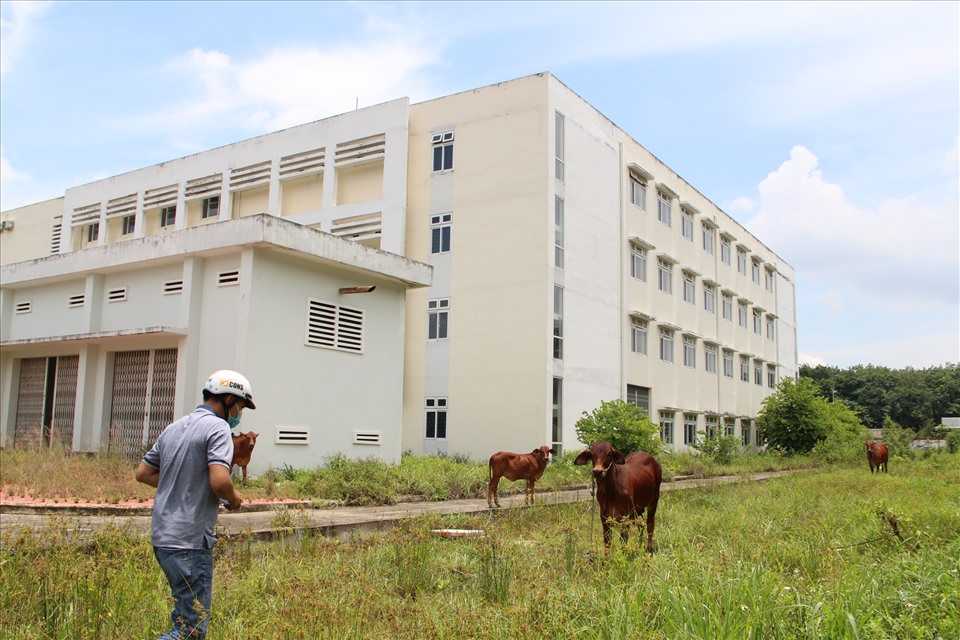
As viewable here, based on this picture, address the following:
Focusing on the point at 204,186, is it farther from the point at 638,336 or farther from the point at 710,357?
the point at 710,357

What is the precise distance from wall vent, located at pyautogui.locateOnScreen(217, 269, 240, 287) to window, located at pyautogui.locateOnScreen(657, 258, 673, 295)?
68.4ft

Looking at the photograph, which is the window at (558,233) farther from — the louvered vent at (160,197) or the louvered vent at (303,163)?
the louvered vent at (160,197)

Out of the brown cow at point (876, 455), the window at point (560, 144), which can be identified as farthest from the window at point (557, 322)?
the brown cow at point (876, 455)

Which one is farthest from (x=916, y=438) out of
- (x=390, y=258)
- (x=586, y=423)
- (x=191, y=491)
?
(x=191, y=491)

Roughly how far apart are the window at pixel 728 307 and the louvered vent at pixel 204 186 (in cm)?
2457

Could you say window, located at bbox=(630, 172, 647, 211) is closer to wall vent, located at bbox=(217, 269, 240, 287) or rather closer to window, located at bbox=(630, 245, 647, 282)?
window, located at bbox=(630, 245, 647, 282)

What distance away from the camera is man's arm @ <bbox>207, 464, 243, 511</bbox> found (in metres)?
4.30

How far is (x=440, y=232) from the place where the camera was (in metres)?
26.6

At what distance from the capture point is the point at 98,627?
466 cm

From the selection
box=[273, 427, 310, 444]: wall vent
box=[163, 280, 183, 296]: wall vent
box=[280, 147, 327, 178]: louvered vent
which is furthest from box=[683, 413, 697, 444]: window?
box=[163, 280, 183, 296]: wall vent

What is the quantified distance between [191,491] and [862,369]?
77.6 m

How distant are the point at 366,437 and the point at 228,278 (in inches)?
178

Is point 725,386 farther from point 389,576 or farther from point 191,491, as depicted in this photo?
point 191,491

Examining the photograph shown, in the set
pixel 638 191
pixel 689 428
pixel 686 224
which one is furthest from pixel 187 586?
pixel 686 224
